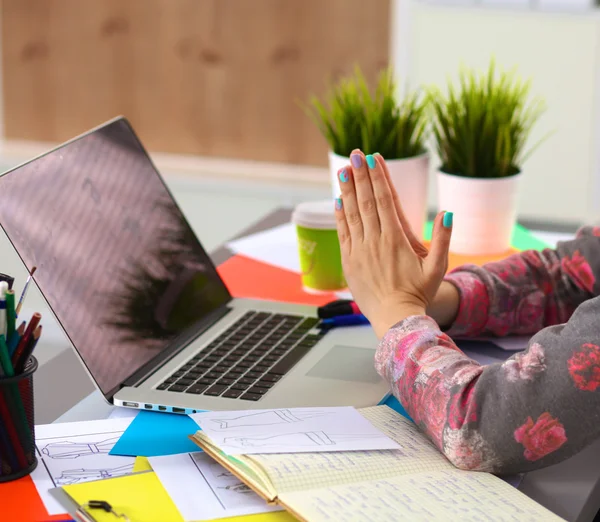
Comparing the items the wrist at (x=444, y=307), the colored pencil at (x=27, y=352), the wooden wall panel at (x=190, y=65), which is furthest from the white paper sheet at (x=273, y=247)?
the wooden wall panel at (x=190, y=65)

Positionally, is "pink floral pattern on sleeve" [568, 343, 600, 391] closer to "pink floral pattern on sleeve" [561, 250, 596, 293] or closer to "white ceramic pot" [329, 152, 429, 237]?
"pink floral pattern on sleeve" [561, 250, 596, 293]

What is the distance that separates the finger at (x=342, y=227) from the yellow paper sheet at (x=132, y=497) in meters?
0.39

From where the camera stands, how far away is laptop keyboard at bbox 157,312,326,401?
96 centimetres

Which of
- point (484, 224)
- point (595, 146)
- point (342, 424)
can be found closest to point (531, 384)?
point (342, 424)

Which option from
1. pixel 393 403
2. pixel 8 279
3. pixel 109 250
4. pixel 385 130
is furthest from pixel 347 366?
pixel 385 130

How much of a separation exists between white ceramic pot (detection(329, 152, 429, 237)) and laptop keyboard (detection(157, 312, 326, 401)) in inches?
13.2

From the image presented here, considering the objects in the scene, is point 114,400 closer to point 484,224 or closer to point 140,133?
point 484,224

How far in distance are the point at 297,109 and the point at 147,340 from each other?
2704 mm

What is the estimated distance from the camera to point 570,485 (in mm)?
817

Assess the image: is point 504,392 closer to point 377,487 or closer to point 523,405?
point 523,405

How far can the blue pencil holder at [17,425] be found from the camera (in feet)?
2.53

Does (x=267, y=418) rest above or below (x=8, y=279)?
below

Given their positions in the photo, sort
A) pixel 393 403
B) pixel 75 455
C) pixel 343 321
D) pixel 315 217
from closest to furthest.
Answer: pixel 75 455 → pixel 393 403 → pixel 343 321 → pixel 315 217

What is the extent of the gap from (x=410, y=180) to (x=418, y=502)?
0.78 meters
